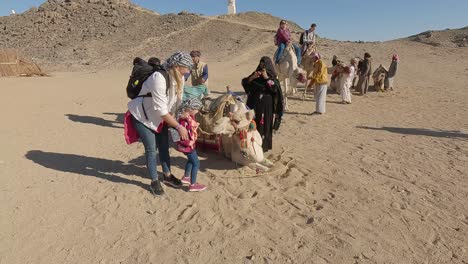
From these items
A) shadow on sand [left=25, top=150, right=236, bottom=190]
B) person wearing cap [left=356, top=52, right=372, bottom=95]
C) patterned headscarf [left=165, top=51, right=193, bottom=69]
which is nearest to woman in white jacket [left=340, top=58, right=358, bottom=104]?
person wearing cap [left=356, top=52, right=372, bottom=95]

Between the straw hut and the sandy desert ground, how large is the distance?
10.5 meters

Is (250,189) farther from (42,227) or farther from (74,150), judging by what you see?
(74,150)

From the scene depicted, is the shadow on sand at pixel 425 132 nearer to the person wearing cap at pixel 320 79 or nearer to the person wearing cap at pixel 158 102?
the person wearing cap at pixel 320 79

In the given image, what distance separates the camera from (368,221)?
414 cm

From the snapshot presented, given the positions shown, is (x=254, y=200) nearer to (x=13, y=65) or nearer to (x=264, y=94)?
(x=264, y=94)

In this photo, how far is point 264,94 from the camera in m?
5.96

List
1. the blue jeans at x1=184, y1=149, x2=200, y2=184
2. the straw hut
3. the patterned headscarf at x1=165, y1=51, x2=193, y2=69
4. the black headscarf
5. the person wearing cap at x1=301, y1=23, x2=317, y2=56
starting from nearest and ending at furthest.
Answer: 1. the patterned headscarf at x1=165, y1=51, x2=193, y2=69
2. the blue jeans at x1=184, y1=149, x2=200, y2=184
3. the black headscarf
4. the person wearing cap at x1=301, y1=23, x2=317, y2=56
5. the straw hut

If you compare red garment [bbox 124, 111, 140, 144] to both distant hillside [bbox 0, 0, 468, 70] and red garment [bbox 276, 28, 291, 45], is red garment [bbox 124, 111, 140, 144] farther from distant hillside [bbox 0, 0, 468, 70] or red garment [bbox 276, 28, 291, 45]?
distant hillside [bbox 0, 0, 468, 70]

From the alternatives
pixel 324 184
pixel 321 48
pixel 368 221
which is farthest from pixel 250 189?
pixel 321 48

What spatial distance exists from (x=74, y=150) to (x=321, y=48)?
22185 millimetres

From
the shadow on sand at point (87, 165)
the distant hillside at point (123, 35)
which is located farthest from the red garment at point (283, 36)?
the distant hillside at point (123, 35)

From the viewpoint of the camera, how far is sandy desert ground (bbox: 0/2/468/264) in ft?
12.1

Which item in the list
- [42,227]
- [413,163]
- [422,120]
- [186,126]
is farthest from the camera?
[422,120]

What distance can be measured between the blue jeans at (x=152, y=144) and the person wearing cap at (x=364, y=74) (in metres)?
9.12
